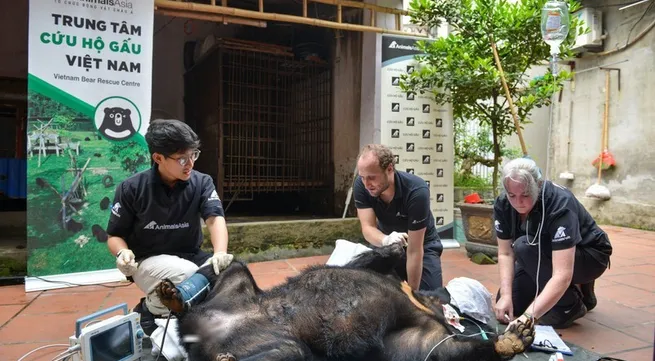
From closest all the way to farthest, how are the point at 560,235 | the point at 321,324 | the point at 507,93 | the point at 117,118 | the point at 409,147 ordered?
the point at 321,324 → the point at 560,235 → the point at 117,118 → the point at 507,93 → the point at 409,147

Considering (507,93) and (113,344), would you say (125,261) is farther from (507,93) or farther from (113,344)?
(507,93)

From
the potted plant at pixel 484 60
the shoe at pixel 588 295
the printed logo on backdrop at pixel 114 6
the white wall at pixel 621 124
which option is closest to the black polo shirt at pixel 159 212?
the printed logo on backdrop at pixel 114 6

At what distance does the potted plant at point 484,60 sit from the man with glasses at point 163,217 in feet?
10.2

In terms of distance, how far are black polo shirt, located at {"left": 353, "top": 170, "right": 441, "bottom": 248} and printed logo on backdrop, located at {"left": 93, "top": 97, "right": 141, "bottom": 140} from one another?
2.21m

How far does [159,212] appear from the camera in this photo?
261 cm

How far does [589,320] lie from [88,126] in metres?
4.19

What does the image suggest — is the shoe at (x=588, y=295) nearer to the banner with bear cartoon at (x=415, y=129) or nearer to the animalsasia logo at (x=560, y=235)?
the animalsasia logo at (x=560, y=235)

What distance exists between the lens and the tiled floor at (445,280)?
2.65 m

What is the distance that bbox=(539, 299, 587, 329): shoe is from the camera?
2.92 meters

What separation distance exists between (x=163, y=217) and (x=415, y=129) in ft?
11.0

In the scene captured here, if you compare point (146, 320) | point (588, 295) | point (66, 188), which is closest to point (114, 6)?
point (66, 188)

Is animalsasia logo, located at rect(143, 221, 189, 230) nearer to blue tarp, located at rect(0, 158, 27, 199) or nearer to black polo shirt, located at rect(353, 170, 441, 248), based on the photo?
black polo shirt, located at rect(353, 170, 441, 248)

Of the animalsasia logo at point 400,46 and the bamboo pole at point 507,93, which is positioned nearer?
the bamboo pole at point 507,93

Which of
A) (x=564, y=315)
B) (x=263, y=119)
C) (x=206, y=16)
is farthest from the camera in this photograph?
(x=263, y=119)
